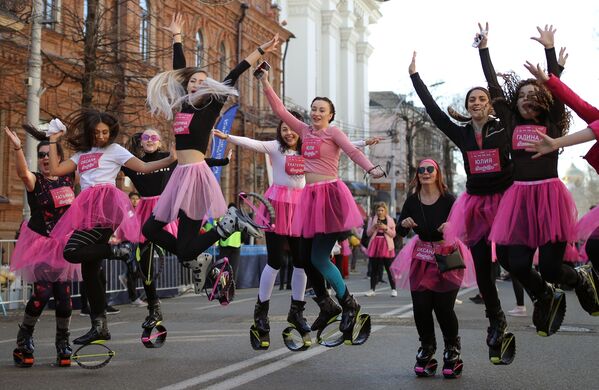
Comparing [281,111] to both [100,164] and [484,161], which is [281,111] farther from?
[484,161]

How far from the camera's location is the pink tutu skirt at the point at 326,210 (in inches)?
303

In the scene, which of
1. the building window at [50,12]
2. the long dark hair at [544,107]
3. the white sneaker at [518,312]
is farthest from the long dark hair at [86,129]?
the building window at [50,12]

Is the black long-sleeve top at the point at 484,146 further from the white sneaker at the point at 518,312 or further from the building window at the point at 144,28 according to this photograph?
the building window at the point at 144,28

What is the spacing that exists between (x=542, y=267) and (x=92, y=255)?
12.2 ft

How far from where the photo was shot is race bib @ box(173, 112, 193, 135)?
759 centimetres

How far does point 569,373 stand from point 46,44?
1942 cm

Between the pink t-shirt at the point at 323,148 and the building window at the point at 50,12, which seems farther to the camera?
the building window at the point at 50,12

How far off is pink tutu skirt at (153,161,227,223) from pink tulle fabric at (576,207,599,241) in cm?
300

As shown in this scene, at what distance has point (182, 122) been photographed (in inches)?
299

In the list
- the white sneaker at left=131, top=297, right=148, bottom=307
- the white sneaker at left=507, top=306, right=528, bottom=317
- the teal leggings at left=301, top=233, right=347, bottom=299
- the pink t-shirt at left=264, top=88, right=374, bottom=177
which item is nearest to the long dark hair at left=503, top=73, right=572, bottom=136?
the pink t-shirt at left=264, top=88, right=374, bottom=177

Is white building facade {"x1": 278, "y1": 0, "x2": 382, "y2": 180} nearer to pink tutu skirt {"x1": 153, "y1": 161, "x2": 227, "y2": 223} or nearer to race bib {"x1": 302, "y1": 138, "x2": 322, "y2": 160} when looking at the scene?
race bib {"x1": 302, "y1": 138, "x2": 322, "y2": 160}

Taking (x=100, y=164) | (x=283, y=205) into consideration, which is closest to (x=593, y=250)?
(x=283, y=205)

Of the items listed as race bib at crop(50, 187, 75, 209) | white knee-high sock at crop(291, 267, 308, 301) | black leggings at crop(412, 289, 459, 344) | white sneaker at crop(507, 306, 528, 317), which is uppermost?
race bib at crop(50, 187, 75, 209)

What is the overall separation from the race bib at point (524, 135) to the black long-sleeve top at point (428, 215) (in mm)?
929
